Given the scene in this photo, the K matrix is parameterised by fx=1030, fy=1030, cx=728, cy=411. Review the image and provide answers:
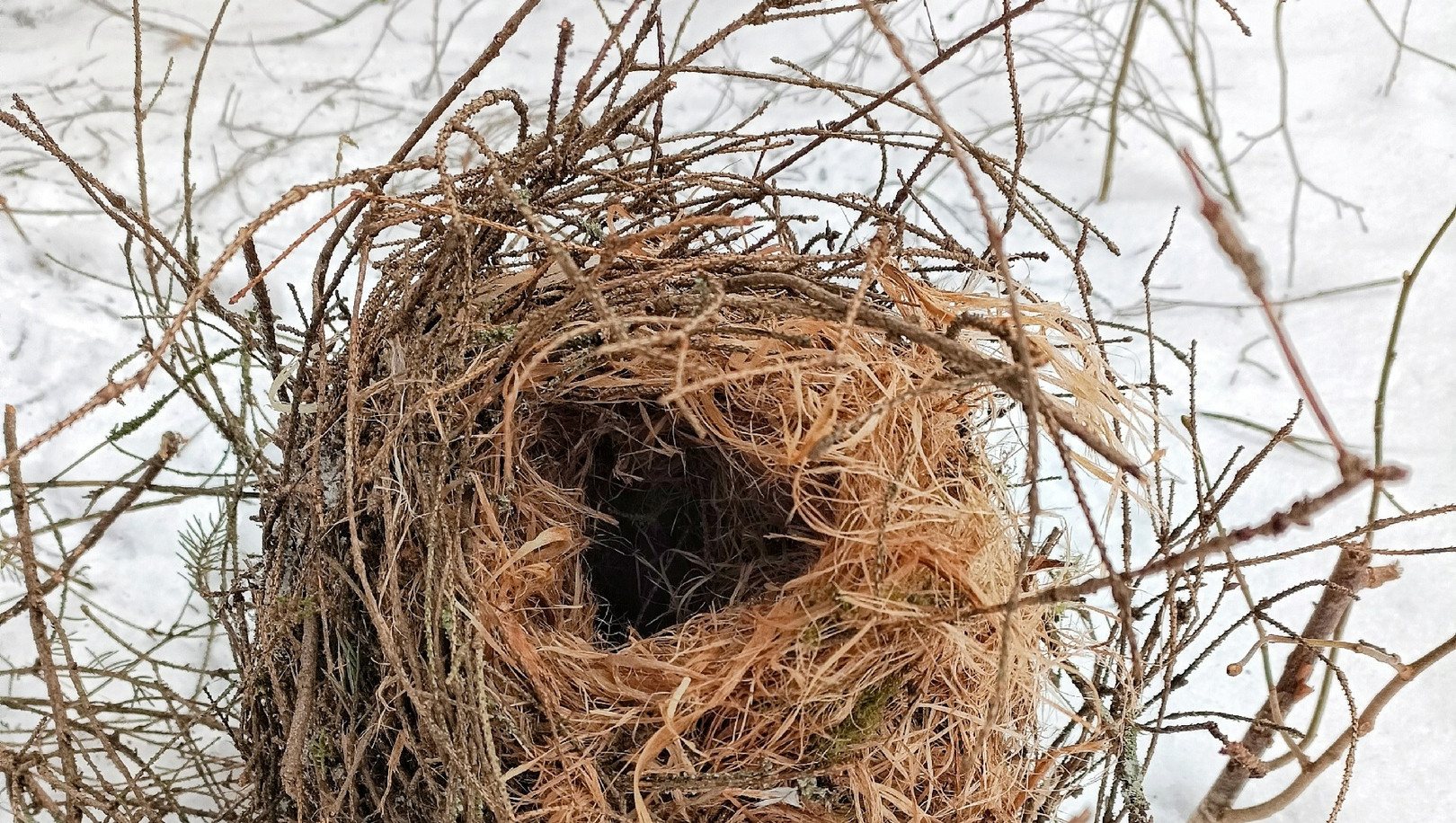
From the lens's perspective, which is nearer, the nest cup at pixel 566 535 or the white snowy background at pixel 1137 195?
the nest cup at pixel 566 535

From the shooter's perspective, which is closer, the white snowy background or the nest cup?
the nest cup

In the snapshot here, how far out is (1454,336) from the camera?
93cm

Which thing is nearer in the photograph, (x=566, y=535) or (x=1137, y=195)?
(x=566, y=535)

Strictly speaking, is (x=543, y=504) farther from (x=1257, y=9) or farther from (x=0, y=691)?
(x=1257, y=9)

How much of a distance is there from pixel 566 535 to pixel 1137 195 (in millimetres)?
766

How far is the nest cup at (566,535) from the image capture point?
45 cm

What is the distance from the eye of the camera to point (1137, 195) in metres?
1.05

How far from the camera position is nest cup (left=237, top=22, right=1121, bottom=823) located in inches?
17.8

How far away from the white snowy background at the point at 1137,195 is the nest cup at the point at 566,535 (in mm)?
429

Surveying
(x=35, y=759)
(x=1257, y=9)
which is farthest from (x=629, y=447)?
(x=1257, y=9)

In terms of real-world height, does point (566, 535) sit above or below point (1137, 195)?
below

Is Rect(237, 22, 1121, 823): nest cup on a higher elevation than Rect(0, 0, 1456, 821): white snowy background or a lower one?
lower

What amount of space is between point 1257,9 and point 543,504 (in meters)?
0.97

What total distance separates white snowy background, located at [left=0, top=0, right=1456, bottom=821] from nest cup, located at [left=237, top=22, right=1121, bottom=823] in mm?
429
